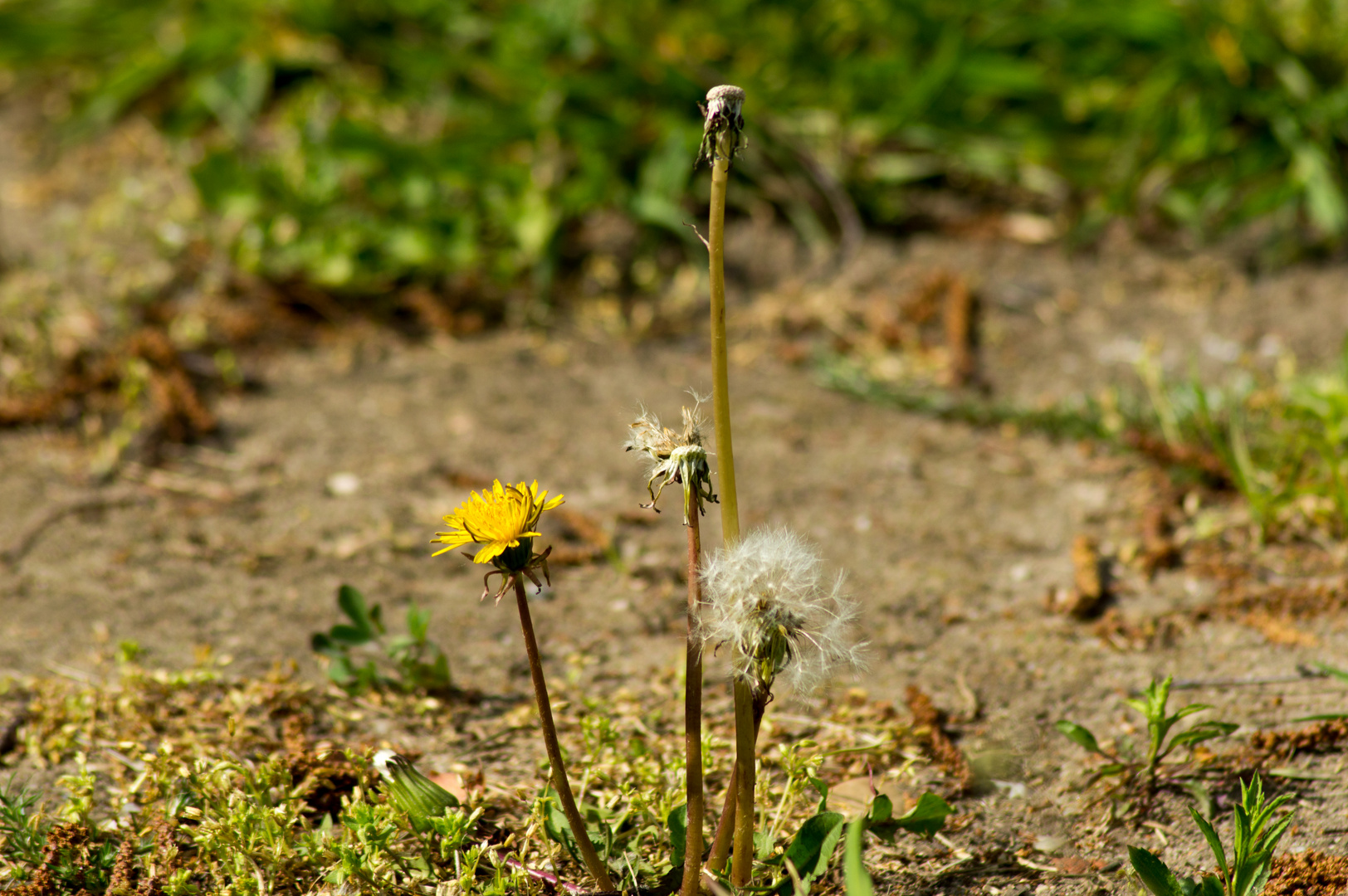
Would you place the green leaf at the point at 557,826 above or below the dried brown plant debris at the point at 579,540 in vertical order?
below

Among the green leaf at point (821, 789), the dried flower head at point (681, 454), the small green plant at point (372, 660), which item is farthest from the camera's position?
the small green plant at point (372, 660)

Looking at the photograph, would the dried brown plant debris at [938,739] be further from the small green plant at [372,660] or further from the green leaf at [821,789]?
the small green plant at [372,660]

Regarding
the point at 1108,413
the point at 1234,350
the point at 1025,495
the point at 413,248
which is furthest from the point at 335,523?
the point at 1234,350

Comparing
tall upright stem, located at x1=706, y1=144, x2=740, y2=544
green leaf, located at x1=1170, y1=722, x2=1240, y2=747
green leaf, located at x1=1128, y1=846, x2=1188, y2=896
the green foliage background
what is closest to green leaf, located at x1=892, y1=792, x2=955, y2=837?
green leaf, located at x1=1128, y1=846, x2=1188, y2=896

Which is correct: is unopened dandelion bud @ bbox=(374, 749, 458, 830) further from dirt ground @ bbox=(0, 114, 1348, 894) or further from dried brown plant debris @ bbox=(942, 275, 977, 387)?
dried brown plant debris @ bbox=(942, 275, 977, 387)

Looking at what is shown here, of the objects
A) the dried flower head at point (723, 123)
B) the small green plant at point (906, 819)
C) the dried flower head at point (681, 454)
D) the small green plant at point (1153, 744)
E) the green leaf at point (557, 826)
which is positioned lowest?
the green leaf at point (557, 826)

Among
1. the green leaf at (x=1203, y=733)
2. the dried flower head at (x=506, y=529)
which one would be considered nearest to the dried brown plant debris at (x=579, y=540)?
the dried flower head at (x=506, y=529)
